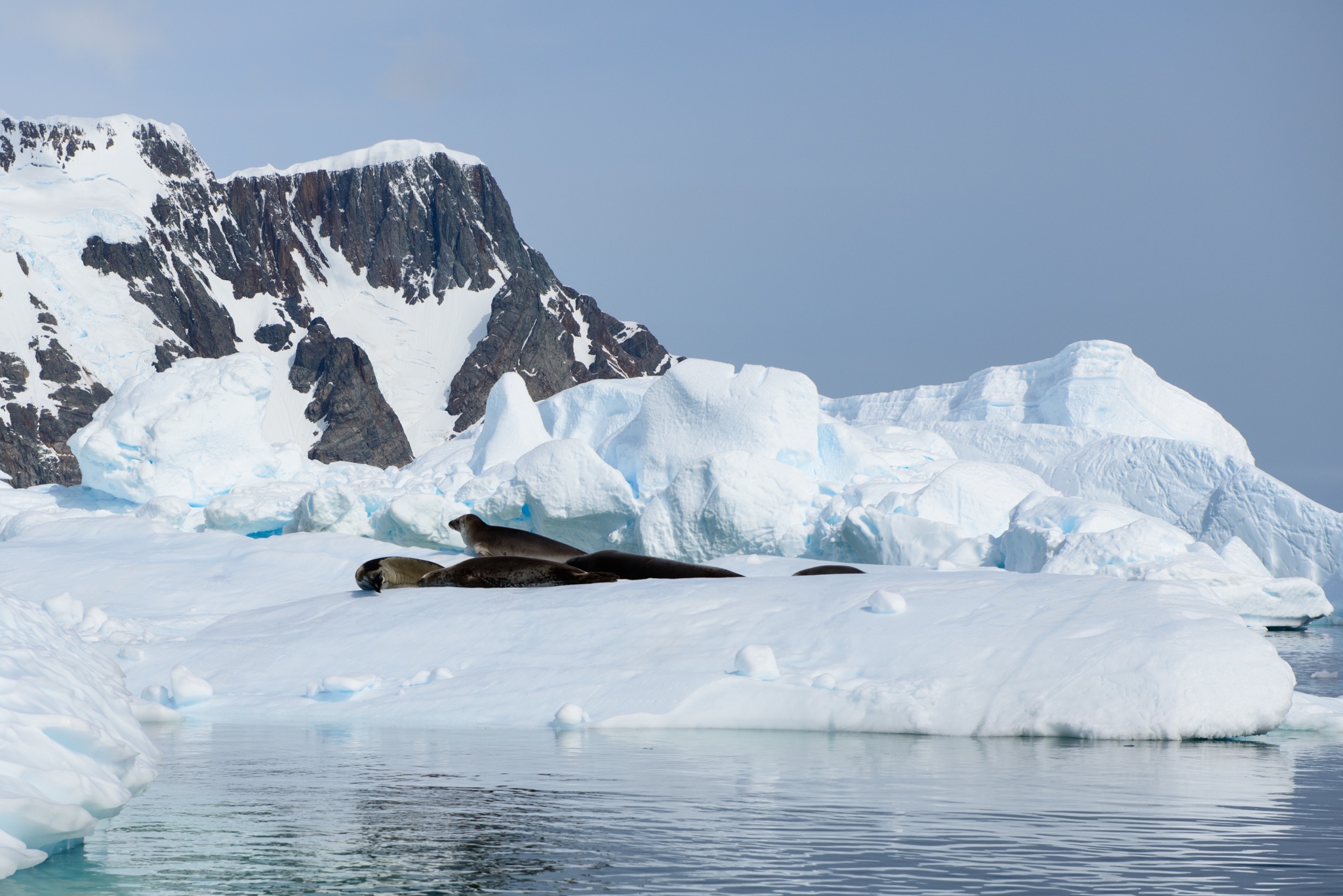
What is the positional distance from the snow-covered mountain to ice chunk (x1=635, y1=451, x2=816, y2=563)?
7445cm

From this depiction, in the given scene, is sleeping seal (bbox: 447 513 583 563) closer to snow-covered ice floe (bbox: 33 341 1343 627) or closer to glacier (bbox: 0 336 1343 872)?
glacier (bbox: 0 336 1343 872)

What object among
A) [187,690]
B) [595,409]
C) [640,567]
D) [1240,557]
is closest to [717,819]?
[187,690]

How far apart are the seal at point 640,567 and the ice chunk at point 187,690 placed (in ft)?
14.0

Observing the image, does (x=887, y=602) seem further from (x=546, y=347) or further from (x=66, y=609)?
(x=546, y=347)

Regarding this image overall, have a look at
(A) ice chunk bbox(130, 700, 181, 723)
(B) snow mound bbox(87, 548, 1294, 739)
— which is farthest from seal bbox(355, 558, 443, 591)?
(A) ice chunk bbox(130, 700, 181, 723)

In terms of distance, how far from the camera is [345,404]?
99750mm

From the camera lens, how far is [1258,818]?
464 cm

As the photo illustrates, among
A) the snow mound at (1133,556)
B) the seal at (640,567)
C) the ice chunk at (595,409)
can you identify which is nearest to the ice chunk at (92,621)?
the seal at (640,567)

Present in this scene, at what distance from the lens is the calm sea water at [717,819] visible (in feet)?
11.7

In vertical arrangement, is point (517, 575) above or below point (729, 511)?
below

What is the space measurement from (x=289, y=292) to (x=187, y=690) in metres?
110

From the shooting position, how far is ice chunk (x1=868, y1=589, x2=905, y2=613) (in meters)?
7.80

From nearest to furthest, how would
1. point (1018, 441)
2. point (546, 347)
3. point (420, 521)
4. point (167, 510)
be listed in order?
1. point (420, 521)
2. point (167, 510)
3. point (1018, 441)
4. point (546, 347)

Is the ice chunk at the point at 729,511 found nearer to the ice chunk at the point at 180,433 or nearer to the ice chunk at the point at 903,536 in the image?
the ice chunk at the point at 903,536
